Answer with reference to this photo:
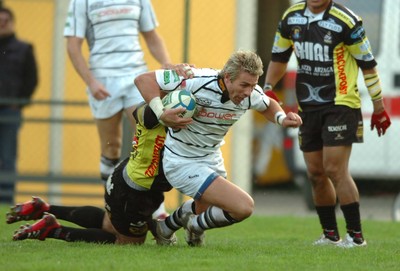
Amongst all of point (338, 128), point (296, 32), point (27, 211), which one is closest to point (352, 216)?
point (338, 128)

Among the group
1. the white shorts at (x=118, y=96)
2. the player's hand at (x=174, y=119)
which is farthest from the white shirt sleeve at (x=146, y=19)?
the player's hand at (x=174, y=119)

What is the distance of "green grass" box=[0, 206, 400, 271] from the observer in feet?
24.0

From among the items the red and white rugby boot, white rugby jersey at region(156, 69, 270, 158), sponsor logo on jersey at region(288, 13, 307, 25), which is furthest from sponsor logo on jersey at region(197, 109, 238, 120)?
the red and white rugby boot

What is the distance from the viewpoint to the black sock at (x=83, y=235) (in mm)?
8704

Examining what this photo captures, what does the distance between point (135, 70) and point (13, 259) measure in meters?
3.17

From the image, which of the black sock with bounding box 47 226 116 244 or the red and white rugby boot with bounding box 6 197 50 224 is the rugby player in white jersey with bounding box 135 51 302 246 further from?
the red and white rugby boot with bounding box 6 197 50 224

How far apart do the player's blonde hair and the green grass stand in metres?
1.23

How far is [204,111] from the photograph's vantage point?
8172 millimetres

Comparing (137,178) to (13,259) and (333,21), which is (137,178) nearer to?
(13,259)

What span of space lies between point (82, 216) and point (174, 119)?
150 cm

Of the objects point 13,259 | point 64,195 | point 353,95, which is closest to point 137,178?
point 13,259

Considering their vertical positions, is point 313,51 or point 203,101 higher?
point 313,51

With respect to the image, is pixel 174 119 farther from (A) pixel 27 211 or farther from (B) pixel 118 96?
(B) pixel 118 96

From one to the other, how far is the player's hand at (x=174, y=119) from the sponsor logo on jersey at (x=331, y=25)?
1.68 meters
